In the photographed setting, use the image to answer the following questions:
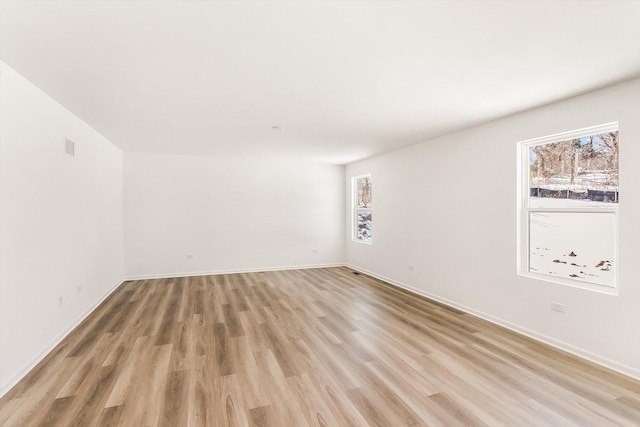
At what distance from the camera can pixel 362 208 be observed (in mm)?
6703

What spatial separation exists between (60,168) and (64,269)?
1046 mm

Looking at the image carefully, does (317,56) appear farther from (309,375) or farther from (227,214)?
(227,214)

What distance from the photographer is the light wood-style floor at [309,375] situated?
75.0 inches

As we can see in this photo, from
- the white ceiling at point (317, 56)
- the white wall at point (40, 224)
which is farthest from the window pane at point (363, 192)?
the white wall at point (40, 224)

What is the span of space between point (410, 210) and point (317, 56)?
342 centimetres

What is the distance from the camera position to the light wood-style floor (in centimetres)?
190

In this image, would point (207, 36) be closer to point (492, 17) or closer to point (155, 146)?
point (492, 17)

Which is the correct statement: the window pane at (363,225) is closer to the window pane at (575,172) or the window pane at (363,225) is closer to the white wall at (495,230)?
the white wall at (495,230)

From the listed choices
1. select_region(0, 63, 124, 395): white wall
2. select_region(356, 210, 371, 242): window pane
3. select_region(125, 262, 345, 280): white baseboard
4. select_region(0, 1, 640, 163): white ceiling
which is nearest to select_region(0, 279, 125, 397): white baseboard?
select_region(0, 63, 124, 395): white wall

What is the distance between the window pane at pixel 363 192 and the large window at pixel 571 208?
11.2 ft

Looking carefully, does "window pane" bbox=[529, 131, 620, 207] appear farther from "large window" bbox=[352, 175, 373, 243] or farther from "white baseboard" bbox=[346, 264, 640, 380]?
"large window" bbox=[352, 175, 373, 243]

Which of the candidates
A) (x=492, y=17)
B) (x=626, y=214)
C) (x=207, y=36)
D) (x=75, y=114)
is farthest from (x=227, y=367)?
(x=626, y=214)

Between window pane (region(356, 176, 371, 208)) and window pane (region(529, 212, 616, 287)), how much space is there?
3.52 metres

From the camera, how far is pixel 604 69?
2.25 metres
